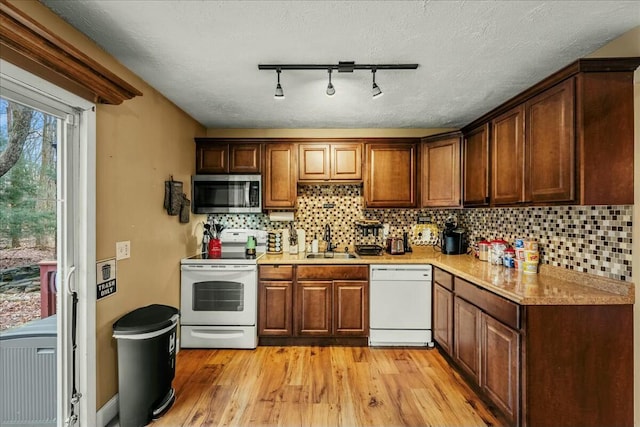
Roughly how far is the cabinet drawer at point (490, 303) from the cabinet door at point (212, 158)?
2682 mm

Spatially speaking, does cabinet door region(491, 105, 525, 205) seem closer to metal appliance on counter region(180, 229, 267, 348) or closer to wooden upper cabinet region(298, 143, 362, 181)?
wooden upper cabinet region(298, 143, 362, 181)

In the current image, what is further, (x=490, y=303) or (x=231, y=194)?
(x=231, y=194)

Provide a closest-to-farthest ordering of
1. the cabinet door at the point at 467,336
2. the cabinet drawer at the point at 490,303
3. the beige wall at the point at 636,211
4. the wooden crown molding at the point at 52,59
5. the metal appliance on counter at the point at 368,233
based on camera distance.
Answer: the wooden crown molding at the point at 52,59 → the beige wall at the point at 636,211 → the cabinet drawer at the point at 490,303 → the cabinet door at the point at 467,336 → the metal appliance on counter at the point at 368,233

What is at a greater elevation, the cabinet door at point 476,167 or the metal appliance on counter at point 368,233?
the cabinet door at point 476,167

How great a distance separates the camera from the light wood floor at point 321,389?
2.02m

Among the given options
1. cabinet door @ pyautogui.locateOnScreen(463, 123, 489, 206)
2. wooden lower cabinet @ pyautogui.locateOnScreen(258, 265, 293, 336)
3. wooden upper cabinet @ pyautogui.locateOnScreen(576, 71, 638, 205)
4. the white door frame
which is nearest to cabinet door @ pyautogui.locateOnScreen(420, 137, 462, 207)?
cabinet door @ pyautogui.locateOnScreen(463, 123, 489, 206)

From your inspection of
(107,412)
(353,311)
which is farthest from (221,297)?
(353,311)

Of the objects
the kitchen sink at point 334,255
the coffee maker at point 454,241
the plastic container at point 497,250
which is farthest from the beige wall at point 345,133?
the plastic container at point 497,250

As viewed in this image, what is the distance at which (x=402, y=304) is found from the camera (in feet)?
10.1

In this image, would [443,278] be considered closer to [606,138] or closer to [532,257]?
[532,257]

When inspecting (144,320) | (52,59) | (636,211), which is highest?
(52,59)

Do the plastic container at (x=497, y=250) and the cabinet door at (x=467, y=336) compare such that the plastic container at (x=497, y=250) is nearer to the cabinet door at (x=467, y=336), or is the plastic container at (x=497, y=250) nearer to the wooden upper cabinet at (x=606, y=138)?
the cabinet door at (x=467, y=336)

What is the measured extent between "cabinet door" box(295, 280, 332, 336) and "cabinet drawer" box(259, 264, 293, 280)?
15cm

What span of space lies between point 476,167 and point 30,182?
10.9 ft
